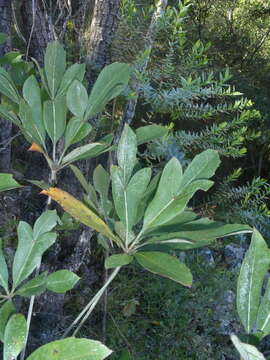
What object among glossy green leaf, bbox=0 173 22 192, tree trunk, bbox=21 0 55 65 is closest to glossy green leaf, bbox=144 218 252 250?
glossy green leaf, bbox=0 173 22 192

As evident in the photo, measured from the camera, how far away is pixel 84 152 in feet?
2.74

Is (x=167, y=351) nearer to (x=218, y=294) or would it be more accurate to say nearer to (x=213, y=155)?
(x=218, y=294)

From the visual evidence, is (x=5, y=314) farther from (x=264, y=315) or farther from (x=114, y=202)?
(x=264, y=315)

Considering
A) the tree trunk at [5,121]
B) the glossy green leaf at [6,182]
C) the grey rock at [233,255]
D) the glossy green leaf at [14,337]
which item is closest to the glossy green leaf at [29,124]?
the glossy green leaf at [6,182]

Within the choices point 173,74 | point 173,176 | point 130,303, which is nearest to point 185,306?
point 130,303

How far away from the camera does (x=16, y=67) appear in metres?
1.20

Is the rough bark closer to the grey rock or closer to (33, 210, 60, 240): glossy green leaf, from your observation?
(33, 210, 60, 240): glossy green leaf

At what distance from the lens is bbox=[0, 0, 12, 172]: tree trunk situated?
5.07 ft

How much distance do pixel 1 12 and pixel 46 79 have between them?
0.75 meters

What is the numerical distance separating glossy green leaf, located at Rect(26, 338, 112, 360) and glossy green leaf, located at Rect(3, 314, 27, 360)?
0.14 ft

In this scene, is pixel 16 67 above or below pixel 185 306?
above

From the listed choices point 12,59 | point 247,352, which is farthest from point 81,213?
point 12,59

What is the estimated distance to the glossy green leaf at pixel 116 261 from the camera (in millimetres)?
620

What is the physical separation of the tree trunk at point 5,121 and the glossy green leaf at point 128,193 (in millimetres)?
903
